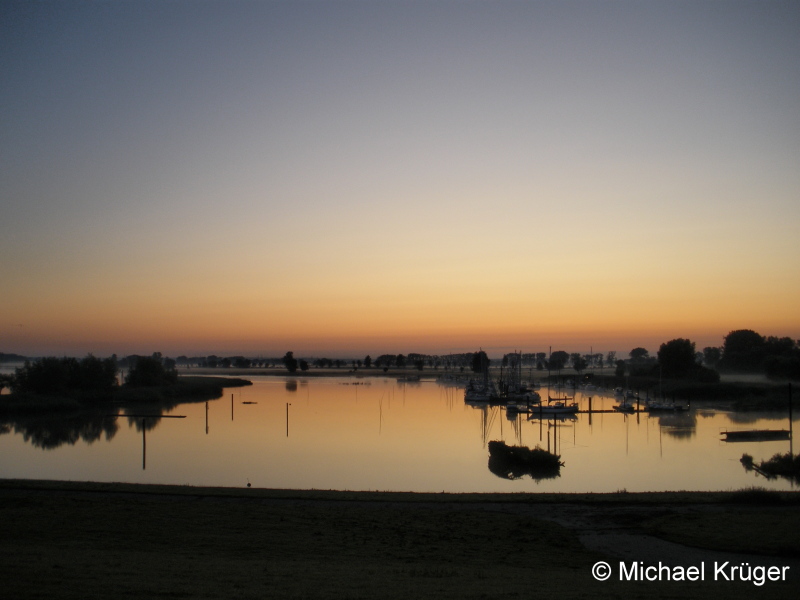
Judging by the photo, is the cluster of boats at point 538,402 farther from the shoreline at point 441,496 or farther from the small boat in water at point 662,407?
the shoreline at point 441,496

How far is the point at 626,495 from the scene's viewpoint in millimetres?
17734

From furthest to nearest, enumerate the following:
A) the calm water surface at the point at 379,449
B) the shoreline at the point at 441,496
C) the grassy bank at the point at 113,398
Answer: the grassy bank at the point at 113,398, the calm water surface at the point at 379,449, the shoreline at the point at 441,496

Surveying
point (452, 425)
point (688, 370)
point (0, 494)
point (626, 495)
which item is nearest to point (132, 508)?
point (0, 494)

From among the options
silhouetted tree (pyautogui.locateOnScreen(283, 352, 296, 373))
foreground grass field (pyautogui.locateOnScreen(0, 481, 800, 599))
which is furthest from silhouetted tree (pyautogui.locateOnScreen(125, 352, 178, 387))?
silhouetted tree (pyautogui.locateOnScreen(283, 352, 296, 373))

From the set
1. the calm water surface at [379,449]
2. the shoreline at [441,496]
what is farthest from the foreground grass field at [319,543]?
the calm water surface at [379,449]

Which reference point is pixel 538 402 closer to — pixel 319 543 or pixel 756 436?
pixel 756 436

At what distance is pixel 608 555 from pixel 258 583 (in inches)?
256

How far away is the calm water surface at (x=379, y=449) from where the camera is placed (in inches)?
1014

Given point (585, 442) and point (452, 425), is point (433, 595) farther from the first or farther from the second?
point (452, 425)

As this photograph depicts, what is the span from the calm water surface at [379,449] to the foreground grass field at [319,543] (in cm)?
750

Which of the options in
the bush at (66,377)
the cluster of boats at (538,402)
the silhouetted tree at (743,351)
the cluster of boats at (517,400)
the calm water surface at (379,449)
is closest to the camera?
the calm water surface at (379,449)

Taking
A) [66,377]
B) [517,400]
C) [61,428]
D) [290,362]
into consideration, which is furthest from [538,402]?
[290,362]

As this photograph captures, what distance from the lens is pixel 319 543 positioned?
12.2 m

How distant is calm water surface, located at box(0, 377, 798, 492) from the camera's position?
25750 mm
